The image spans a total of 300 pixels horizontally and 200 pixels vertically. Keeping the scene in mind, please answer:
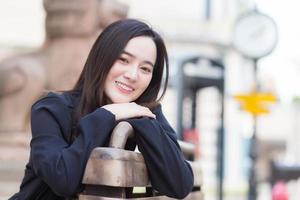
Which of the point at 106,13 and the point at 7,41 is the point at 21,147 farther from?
the point at 7,41

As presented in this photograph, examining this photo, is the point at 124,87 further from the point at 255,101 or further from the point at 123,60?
the point at 255,101

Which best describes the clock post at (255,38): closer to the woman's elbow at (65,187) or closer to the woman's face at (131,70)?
the woman's face at (131,70)

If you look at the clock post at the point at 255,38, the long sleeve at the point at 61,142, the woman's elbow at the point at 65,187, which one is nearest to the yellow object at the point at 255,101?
the clock post at the point at 255,38

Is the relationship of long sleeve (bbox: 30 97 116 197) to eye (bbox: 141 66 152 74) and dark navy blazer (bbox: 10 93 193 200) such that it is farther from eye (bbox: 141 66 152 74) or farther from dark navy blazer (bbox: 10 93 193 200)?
eye (bbox: 141 66 152 74)

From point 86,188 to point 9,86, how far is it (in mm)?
4660

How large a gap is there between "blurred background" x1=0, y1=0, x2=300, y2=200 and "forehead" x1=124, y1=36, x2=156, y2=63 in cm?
410

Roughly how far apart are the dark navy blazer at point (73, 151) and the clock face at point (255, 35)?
29.2 ft

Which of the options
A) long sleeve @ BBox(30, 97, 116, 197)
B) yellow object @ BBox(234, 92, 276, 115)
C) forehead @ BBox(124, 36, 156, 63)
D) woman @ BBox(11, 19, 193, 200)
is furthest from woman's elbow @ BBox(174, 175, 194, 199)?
yellow object @ BBox(234, 92, 276, 115)

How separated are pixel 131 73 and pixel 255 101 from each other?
907 cm

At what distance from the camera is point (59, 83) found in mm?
6387

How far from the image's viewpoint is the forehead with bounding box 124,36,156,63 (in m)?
2.04

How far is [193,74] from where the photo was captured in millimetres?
13695

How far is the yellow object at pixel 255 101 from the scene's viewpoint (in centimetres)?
1093

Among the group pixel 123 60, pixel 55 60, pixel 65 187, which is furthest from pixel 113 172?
pixel 55 60
